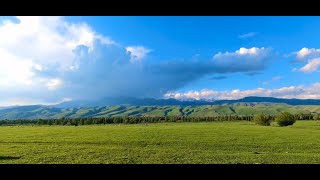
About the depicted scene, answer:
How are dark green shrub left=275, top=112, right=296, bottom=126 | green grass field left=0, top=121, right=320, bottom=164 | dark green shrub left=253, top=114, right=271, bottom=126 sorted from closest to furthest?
1. green grass field left=0, top=121, right=320, bottom=164
2. dark green shrub left=275, top=112, right=296, bottom=126
3. dark green shrub left=253, top=114, right=271, bottom=126

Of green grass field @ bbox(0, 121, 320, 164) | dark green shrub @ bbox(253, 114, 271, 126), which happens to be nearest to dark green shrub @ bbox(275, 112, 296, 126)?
dark green shrub @ bbox(253, 114, 271, 126)

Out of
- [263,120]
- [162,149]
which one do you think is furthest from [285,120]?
[162,149]

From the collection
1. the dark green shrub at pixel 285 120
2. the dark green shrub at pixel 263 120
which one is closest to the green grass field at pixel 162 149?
the dark green shrub at pixel 285 120

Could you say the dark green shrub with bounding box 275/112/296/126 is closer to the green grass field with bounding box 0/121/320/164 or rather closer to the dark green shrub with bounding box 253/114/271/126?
the dark green shrub with bounding box 253/114/271/126

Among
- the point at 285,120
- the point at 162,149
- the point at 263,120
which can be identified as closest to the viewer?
the point at 162,149

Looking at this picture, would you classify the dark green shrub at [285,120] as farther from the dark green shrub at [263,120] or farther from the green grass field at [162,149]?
the green grass field at [162,149]

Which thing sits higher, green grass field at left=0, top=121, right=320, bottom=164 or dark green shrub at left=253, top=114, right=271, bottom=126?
dark green shrub at left=253, top=114, right=271, bottom=126

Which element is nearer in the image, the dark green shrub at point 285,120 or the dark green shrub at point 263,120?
the dark green shrub at point 285,120

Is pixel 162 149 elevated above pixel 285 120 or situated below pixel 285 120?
below

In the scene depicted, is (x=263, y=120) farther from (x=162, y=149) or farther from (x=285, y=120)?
(x=162, y=149)
